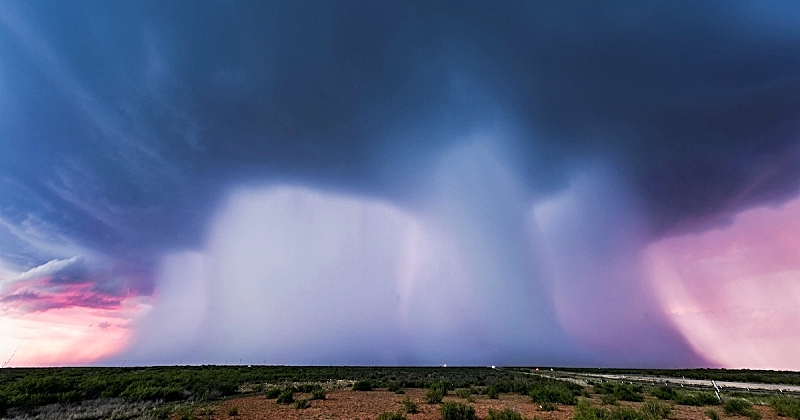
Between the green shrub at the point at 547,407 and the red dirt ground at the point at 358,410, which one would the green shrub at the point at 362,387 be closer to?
the red dirt ground at the point at 358,410

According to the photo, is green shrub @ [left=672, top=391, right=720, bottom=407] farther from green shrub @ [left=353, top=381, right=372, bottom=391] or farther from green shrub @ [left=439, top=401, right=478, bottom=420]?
green shrub @ [left=353, top=381, right=372, bottom=391]

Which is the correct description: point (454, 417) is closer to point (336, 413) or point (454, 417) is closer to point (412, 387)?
point (336, 413)

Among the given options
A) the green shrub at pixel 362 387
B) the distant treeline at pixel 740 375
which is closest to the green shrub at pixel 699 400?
the green shrub at pixel 362 387

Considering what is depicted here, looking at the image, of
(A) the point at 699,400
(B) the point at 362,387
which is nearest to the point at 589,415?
(A) the point at 699,400

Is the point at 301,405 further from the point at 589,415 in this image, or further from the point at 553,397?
the point at 553,397

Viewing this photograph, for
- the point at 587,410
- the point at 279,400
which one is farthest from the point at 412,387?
the point at 587,410

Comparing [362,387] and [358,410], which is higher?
[362,387]

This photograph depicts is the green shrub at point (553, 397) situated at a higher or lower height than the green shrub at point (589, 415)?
higher

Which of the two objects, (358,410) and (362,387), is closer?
(358,410)

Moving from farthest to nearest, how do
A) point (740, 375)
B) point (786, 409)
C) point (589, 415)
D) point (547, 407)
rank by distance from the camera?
point (740, 375) → point (547, 407) → point (786, 409) → point (589, 415)

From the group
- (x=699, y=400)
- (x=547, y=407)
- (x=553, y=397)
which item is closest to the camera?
(x=547, y=407)

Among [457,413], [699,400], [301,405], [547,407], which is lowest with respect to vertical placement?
[457,413]

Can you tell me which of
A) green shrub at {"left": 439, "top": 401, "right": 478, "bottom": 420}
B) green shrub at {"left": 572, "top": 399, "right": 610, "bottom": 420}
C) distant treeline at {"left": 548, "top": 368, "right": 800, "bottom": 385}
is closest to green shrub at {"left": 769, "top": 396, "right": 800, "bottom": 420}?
green shrub at {"left": 572, "top": 399, "right": 610, "bottom": 420}

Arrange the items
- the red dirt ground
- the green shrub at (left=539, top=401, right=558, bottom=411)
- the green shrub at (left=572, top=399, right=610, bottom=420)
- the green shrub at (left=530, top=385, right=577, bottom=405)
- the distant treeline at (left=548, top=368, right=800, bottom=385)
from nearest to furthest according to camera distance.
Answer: the green shrub at (left=572, top=399, right=610, bottom=420), the red dirt ground, the green shrub at (left=539, top=401, right=558, bottom=411), the green shrub at (left=530, top=385, right=577, bottom=405), the distant treeline at (left=548, top=368, right=800, bottom=385)
